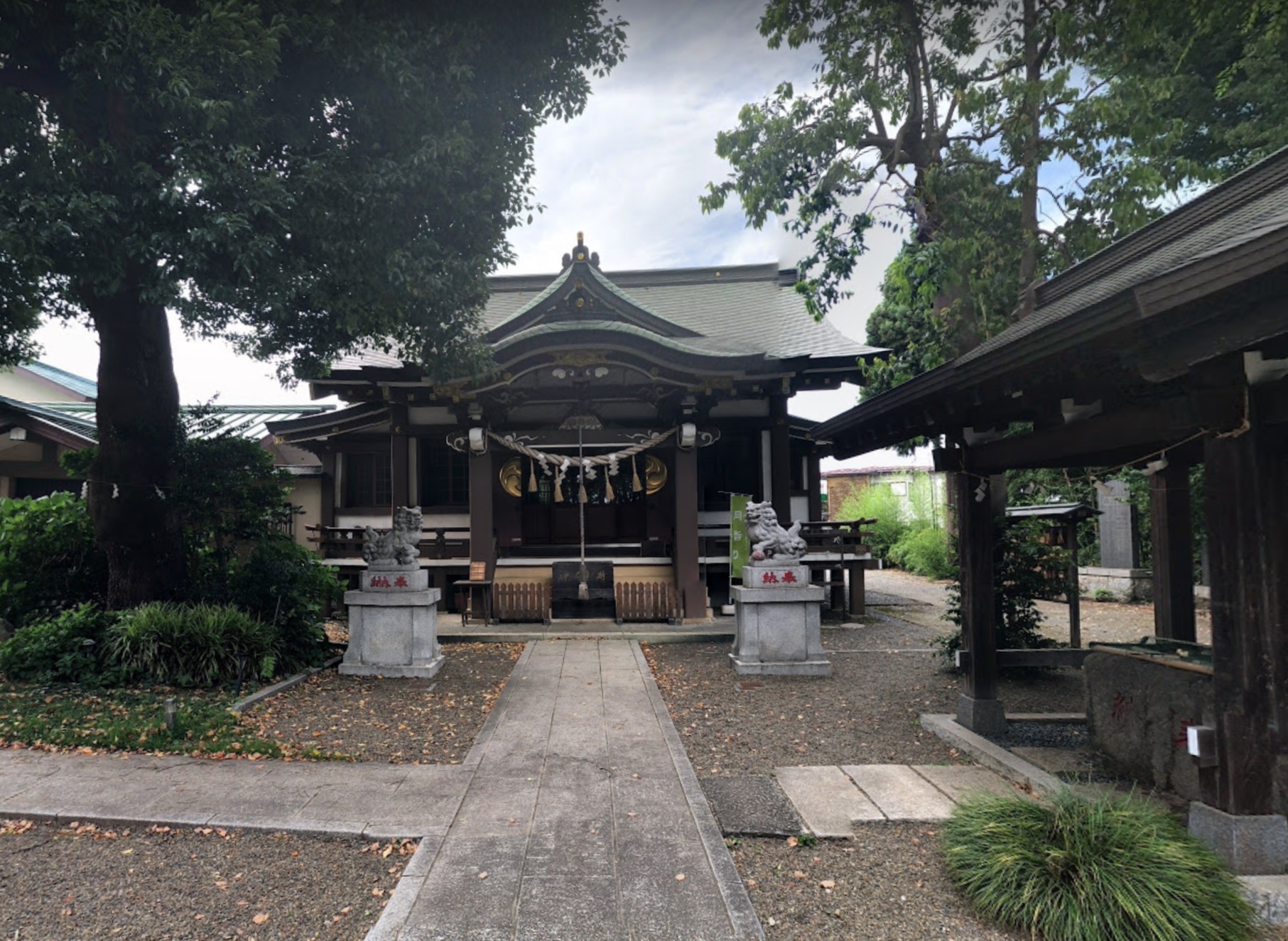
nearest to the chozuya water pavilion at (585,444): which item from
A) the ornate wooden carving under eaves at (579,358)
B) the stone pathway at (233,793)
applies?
the ornate wooden carving under eaves at (579,358)

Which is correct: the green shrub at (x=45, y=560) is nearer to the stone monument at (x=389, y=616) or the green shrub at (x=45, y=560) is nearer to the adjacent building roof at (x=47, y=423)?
the stone monument at (x=389, y=616)

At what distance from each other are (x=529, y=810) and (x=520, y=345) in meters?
7.83

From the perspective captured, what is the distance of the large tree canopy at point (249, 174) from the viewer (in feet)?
18.7

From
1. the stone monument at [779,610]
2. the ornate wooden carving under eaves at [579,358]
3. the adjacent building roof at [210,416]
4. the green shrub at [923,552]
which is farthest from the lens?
the green shrub at [923,552]

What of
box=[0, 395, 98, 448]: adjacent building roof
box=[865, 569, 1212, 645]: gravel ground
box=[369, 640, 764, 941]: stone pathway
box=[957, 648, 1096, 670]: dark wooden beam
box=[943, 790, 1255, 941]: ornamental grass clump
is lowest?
box=[865, 569, 1212, 645]: gravel ground

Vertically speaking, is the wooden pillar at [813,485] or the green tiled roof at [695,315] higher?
the green tiled roof at [695,315]

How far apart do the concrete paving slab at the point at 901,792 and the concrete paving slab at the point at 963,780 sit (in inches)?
Result: 2.7

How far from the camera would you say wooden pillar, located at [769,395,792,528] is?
40.7ft

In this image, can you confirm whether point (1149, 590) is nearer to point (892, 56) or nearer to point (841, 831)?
point (892, 56)

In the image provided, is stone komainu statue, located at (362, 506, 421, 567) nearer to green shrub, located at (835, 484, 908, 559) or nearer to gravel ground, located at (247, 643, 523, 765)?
gravel ground, located at (247, 643, 523, 765)

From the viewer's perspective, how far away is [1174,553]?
19.2 feet

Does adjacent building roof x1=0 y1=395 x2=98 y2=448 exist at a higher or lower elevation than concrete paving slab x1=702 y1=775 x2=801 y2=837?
higher

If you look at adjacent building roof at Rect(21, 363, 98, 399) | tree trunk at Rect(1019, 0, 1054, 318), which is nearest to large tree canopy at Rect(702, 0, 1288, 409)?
tree trunk at Rect(1019, 0, 1054, 318)

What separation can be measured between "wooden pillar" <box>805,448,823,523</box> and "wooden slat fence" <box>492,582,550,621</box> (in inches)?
223
